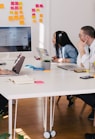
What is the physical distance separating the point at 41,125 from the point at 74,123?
0.39 meters

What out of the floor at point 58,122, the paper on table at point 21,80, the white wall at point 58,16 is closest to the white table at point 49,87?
the paper on table at point 21,80

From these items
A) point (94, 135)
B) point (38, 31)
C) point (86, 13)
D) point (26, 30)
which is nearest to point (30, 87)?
point (94, 135)

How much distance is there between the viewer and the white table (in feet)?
7.40

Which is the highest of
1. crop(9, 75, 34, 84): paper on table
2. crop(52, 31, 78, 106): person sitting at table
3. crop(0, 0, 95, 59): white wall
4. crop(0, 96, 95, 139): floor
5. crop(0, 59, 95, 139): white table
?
crop(0, 0, 95, 59): white wall

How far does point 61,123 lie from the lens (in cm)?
357

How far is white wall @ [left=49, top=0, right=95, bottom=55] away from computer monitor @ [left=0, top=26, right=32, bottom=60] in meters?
1.36

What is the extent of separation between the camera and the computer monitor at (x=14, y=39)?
419 centimetres

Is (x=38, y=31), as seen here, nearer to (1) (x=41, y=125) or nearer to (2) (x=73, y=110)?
(2) (x=73, y=110)

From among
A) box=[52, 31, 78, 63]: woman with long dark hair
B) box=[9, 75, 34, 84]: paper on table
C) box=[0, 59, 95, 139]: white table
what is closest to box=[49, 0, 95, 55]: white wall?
box=[52, 31, 78, 63]: woman with long dark hair

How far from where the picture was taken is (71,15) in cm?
563

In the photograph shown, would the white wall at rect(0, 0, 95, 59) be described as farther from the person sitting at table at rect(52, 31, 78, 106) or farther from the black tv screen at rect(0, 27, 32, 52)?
the black tv screen at rect(0, 27, 32, 52)

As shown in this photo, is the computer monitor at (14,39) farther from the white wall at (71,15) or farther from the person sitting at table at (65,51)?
the white wall at (71,15)

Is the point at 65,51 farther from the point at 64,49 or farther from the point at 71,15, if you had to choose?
the point at 71,15

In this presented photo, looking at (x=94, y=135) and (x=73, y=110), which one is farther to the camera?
(x=73, y=110)
